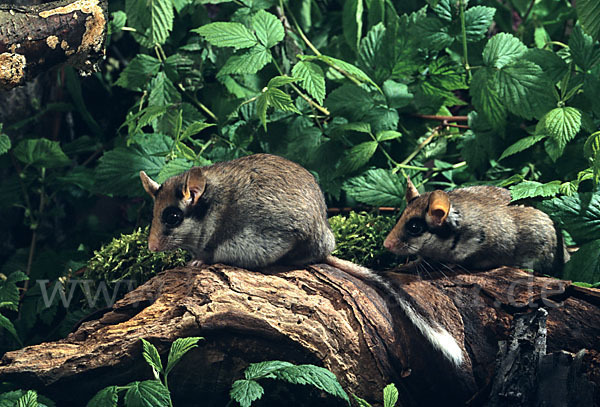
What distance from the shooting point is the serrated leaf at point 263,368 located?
8.07ft

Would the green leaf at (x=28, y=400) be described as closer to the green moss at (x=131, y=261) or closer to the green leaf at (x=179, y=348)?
the green leaf at (x=179, y=348)

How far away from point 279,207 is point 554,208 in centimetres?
125

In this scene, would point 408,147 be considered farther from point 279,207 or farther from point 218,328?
point 218,328

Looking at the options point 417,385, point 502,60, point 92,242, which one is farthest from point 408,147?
point 92,242

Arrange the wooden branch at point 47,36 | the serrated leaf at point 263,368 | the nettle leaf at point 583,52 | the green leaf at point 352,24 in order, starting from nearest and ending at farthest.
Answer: the serrated leaf at point 263,368 → the wooden branch at point 47,36 → the nettle leaf at point 583,52 → the green leaf at point 352,24

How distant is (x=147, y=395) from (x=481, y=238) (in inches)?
65.1

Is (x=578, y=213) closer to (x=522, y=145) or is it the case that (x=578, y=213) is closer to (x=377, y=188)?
(x=522, y=145)

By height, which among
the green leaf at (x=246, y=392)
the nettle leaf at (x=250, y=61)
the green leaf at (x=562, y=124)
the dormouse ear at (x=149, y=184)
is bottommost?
the green leaf at (x=246, y=392)

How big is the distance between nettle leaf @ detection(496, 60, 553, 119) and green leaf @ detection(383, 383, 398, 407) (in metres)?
1.66

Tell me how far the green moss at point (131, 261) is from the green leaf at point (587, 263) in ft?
6.01

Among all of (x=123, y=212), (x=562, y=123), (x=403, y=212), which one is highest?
(x=562, y=123)

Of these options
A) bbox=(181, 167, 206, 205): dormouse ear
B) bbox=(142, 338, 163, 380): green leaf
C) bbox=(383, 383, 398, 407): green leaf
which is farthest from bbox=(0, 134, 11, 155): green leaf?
bbox=(383, 383, 398, 407): green leaf

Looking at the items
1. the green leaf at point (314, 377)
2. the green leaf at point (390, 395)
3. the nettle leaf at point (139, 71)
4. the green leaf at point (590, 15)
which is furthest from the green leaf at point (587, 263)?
the nettle leaf at point (139, 71)

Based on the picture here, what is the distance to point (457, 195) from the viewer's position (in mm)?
3211
